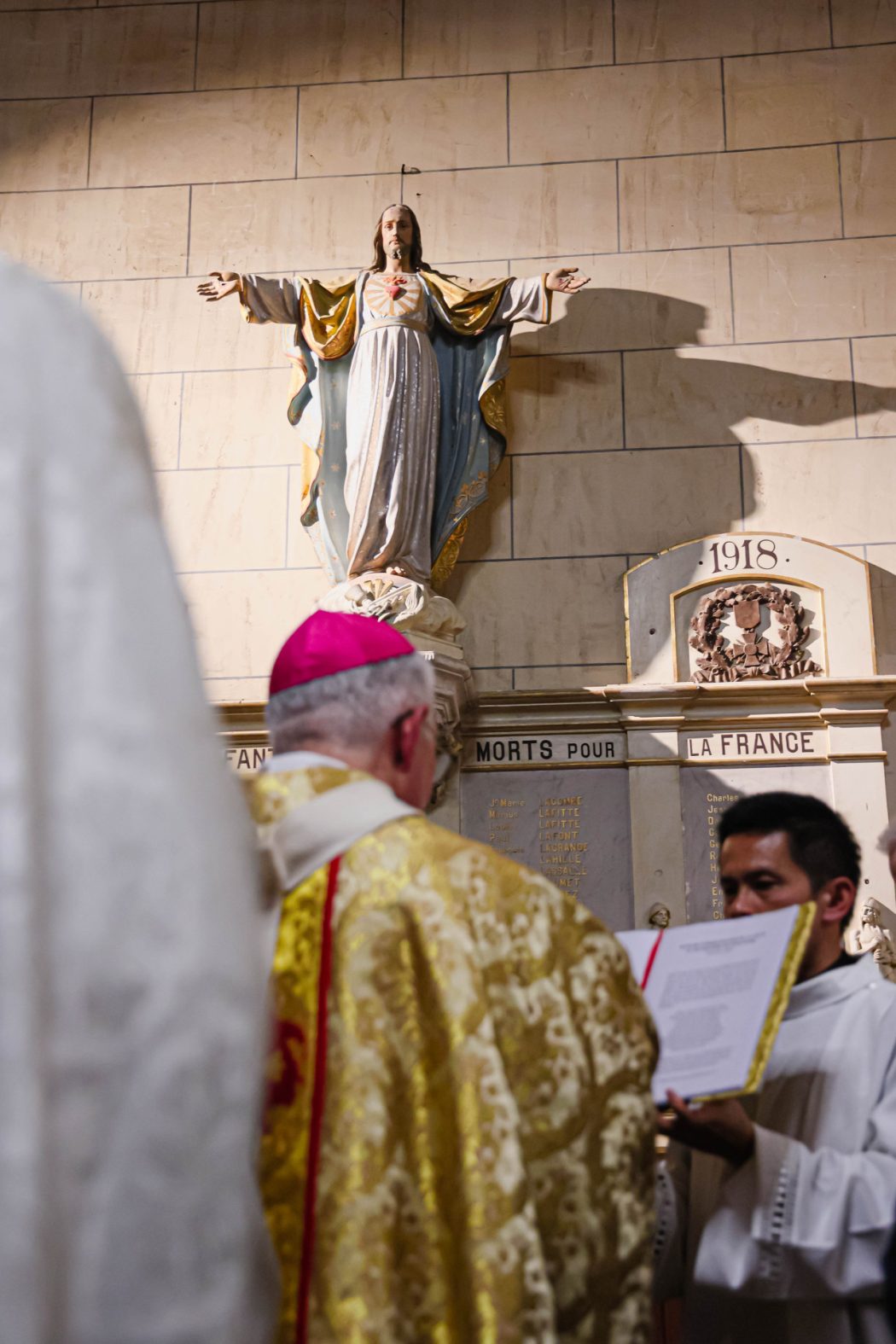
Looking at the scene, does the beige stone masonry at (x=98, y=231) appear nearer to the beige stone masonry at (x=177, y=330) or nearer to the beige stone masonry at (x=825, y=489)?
the beige stone masonry at (x=177, y=330)

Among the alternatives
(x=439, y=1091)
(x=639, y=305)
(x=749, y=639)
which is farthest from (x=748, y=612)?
(x=439, y=1091)

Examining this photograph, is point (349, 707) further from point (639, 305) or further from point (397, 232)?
point (639, 305)

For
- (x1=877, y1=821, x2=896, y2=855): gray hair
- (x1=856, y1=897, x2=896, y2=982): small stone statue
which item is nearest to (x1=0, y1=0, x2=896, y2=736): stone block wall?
(x1=856, y1=897, x2=896, y2=982): small stone statue

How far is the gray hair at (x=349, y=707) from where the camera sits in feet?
6.50

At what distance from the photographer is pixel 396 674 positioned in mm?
2021

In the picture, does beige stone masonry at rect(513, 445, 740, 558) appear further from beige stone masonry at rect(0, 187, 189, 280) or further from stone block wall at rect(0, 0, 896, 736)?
beige stone masonry at rect(0, 187, 189, 280)

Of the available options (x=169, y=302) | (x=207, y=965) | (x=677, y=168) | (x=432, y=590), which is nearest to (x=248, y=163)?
(x=169, y=302)

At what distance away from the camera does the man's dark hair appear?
2.83m

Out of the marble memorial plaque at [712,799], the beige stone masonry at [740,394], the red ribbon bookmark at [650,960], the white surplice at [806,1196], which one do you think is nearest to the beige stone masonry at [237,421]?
the beige stone masonry at [740,394]

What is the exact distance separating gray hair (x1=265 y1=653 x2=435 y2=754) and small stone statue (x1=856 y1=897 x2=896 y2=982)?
4533 millimetres

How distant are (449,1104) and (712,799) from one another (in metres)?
5.17

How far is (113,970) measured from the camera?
836 millimetres

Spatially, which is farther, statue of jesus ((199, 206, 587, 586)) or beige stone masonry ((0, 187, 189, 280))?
beige stone masonry ((0, 187, 189, 280))

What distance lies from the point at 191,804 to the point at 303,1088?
0.84 metres
